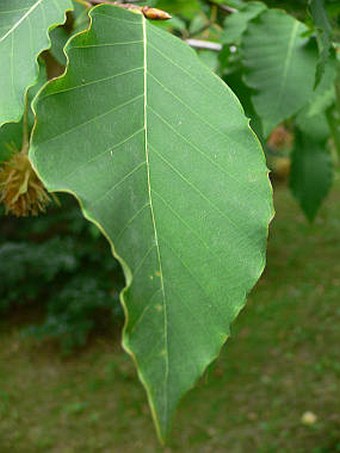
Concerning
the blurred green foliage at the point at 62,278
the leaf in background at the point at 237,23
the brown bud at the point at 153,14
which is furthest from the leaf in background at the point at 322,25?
the blurred green foliage at the point at 62,278

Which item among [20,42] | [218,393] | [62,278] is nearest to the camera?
[20,42]

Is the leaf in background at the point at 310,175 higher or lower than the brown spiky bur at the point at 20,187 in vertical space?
lower

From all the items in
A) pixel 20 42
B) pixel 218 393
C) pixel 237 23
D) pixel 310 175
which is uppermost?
pixel 20 42

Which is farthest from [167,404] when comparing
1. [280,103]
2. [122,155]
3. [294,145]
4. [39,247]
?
[39,247]

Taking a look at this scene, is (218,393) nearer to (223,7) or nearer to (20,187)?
(223,7)

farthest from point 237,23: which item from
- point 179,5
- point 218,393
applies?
point 218,393

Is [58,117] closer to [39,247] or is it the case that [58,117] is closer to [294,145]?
[294,145]

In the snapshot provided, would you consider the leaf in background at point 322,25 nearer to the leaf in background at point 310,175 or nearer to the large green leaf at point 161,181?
the large green leaf at point 161,181
